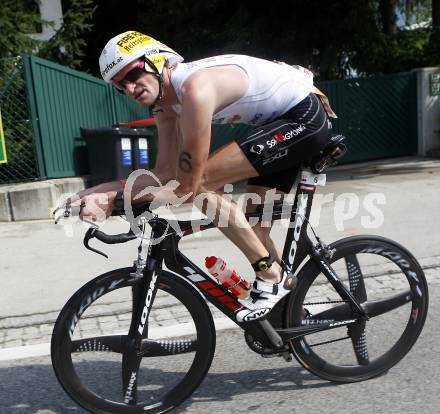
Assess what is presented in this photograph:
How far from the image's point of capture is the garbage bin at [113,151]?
930cm

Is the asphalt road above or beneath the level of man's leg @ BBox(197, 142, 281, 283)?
beneath

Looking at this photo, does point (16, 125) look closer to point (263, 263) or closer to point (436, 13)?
point (263, 263)

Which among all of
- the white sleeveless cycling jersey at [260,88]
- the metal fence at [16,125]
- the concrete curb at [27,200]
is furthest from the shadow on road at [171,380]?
the metal fence at [16,125]

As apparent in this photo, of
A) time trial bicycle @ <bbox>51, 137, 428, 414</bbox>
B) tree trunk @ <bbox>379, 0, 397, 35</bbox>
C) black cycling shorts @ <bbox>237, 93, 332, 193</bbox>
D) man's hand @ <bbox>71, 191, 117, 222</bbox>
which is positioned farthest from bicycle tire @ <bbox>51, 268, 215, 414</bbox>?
tree trunk @ <bbox>379, 0, 397, 35</bbox>

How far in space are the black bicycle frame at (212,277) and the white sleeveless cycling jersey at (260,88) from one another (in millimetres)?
397

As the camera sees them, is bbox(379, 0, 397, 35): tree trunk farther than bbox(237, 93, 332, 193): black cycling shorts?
Yes

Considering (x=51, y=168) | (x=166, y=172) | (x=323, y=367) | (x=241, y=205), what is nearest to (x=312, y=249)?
(x=241, y=205)

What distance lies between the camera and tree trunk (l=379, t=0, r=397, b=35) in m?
14.7

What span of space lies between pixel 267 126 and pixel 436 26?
1188 centimetres

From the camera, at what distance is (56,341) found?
282 cm

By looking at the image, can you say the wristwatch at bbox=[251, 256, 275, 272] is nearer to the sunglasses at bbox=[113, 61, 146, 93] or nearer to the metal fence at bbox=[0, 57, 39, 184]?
the sunglasses at bbox=[113, 61, 146, 93]

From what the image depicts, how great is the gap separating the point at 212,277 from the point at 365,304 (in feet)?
2.89

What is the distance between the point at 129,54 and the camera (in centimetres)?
263

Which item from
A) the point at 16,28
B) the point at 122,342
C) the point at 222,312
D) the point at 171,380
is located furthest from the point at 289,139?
the point at 16,28
